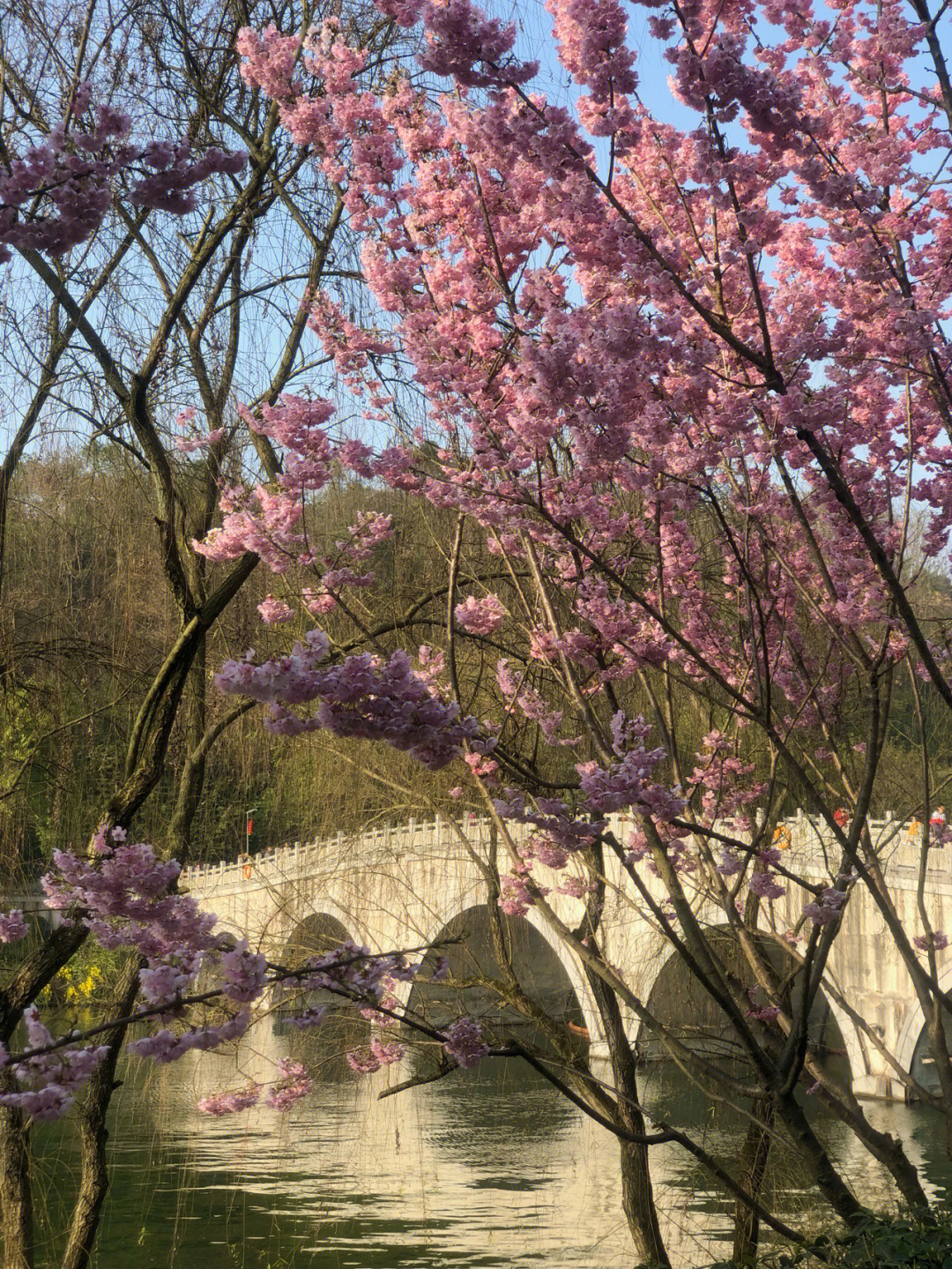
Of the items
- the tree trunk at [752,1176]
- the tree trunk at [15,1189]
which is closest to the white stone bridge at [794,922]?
the tree trunk at [752,1176]

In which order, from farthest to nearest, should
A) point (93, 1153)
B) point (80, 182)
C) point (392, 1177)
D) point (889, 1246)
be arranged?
point (392, 1177) → point (93, 1153) → point (889, 1246) → point (80, 182)

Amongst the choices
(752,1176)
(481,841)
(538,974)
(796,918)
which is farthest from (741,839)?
(752,1176)

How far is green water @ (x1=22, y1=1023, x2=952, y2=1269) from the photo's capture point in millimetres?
10367

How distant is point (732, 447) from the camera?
3.94 m

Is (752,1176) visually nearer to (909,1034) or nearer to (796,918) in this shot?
(909,1034)

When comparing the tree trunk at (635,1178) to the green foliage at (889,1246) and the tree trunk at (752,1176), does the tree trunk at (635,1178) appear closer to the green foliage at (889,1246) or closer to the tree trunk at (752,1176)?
the tree trunk at (752,1176)

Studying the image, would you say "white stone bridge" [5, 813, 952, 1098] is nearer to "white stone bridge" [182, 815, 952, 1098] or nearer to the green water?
"white stone bridge" [182, 815, 952, 1098]

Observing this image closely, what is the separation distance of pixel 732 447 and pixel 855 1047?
630 inches

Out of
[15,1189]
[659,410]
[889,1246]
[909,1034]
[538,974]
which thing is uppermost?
[659,410]

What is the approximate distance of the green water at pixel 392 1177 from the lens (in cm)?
1037

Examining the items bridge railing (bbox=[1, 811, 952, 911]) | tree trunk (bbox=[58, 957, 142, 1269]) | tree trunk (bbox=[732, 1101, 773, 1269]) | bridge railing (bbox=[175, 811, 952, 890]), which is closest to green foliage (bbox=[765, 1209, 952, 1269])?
tree trunk (bbox=[732, 1101, 773, 1269])

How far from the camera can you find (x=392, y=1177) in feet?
42.7

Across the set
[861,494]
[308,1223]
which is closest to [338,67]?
[861,494]

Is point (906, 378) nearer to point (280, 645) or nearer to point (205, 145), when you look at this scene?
point (205, 145)
